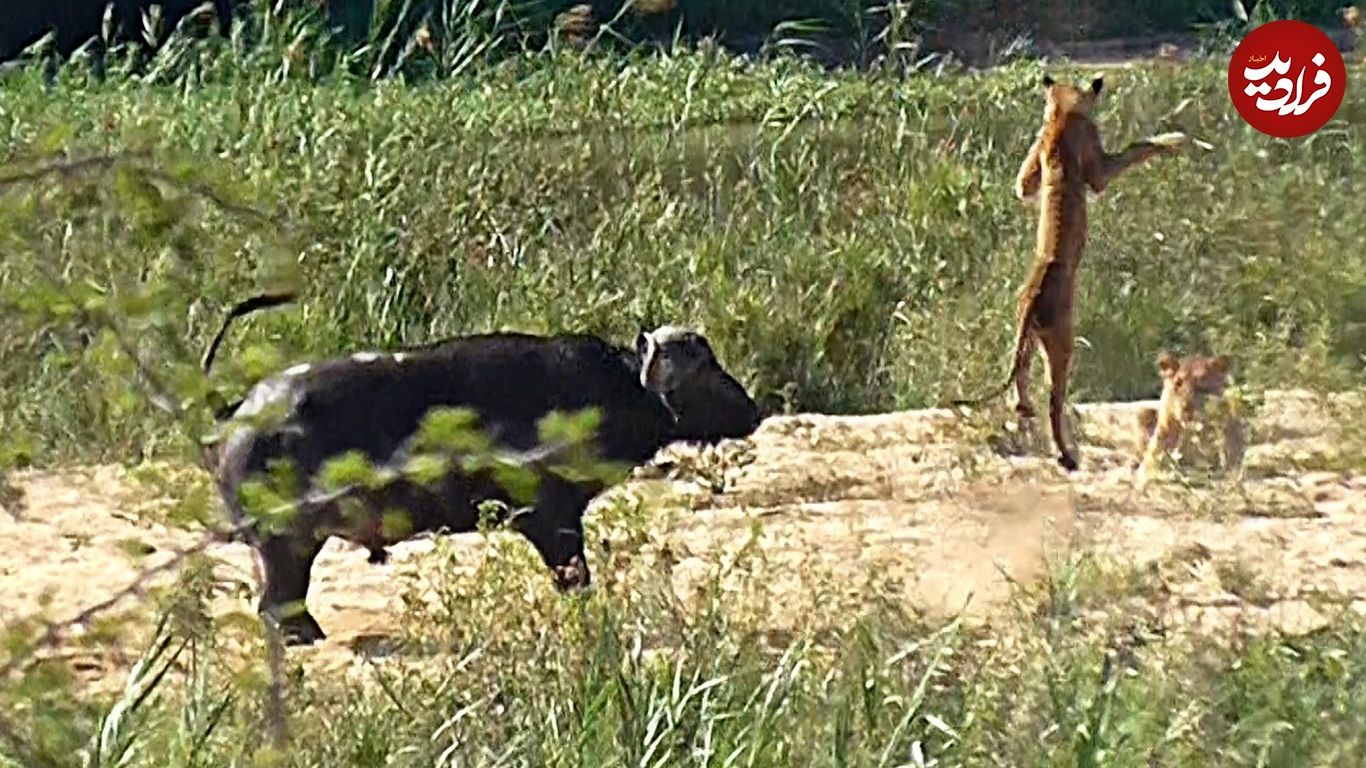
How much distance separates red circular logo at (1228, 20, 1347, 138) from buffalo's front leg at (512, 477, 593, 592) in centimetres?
428

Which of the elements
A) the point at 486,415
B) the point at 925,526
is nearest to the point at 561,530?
the point at 486,415

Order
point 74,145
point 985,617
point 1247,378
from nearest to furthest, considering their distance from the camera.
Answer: point 74,145 < point 985,617 < point 1247,378

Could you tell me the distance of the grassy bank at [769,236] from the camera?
689 centimetres

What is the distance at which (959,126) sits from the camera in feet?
30.8

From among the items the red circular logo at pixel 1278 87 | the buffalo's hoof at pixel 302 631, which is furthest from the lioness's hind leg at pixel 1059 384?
the red circular logo at pixel 1278 87

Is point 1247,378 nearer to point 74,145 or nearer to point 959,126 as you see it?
point 959,126

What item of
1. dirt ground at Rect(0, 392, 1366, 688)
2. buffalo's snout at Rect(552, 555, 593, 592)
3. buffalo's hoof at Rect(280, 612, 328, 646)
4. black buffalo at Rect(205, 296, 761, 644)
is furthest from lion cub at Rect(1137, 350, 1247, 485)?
buffalo's hoof at Rect(280, 612, 328, 646)

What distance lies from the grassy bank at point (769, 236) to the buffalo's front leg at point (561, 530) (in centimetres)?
165

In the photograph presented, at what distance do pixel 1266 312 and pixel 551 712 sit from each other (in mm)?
4121

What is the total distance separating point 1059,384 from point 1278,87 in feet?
9.55

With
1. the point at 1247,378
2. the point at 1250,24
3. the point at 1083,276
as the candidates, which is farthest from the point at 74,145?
the point at 1250,24

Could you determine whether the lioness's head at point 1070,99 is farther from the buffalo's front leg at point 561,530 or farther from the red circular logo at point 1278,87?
the red circular logo at point 1278,87

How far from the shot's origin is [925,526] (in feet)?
17.6

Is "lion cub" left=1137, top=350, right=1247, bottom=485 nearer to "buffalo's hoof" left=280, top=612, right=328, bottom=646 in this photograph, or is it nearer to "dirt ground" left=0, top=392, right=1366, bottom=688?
"dirt ground" left=0, top=392, right=1366, bottom=688
